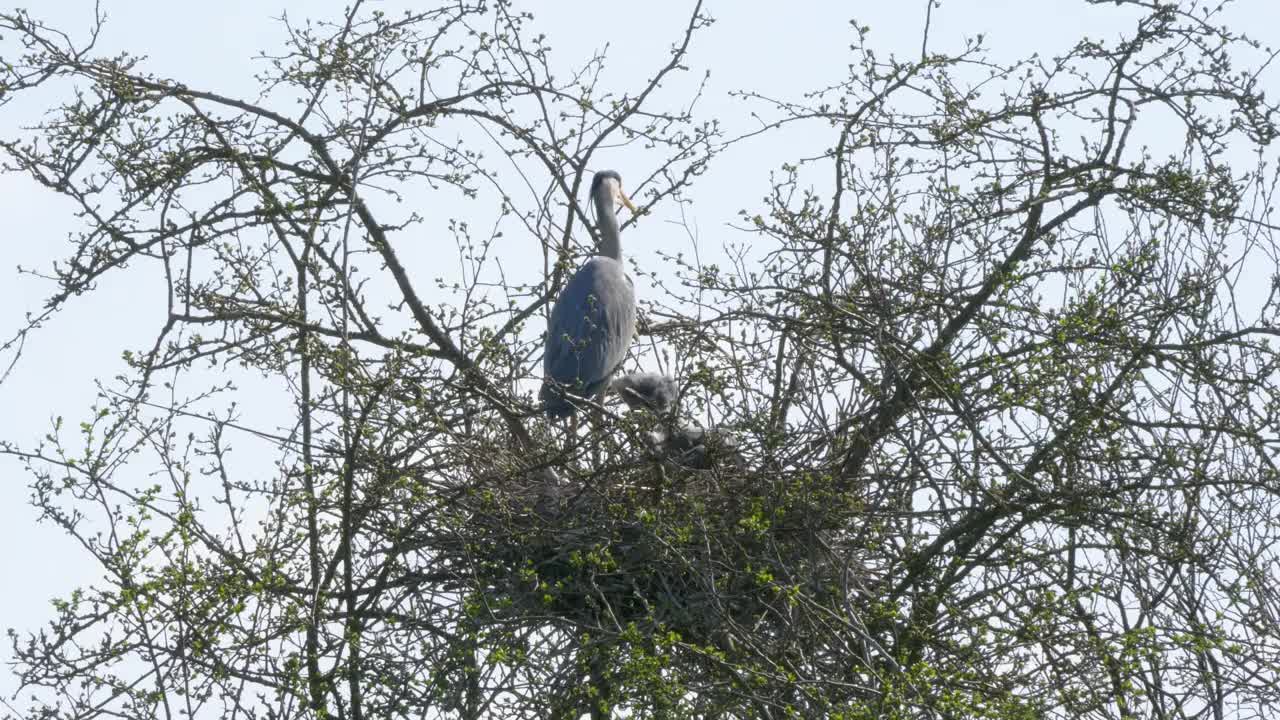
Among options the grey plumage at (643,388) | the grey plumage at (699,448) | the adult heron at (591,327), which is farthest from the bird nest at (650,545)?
the grey plumage at (643,388)

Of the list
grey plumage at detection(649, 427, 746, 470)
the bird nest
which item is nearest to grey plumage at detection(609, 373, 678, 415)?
grey plumage at detection(649, 427, 746, 470)

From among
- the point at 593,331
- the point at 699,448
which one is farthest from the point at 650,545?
the point at 593,331

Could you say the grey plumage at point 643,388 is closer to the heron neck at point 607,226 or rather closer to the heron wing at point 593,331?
the heron wing at point 593,331

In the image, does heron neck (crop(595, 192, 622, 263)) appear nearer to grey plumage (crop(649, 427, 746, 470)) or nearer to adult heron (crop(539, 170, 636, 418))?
adult heron (crop(539, 170, 636, 418))

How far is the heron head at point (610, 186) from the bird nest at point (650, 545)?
10.5 ft

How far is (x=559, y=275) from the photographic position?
709cm

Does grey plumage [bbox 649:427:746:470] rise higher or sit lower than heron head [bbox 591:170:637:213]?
lower

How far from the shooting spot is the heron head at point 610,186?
9297mm

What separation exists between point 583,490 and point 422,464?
1.76 feet

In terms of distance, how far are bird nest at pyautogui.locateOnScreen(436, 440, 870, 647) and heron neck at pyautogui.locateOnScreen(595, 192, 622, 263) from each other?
267cm

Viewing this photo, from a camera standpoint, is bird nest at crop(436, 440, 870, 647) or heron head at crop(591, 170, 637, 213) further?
heron head at crop(591, 170, 637, 213)

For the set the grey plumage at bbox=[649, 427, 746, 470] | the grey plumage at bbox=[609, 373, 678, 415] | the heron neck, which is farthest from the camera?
the heron neck

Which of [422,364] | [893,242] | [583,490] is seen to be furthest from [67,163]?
[893,242]

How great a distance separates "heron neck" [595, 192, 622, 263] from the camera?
886cm
